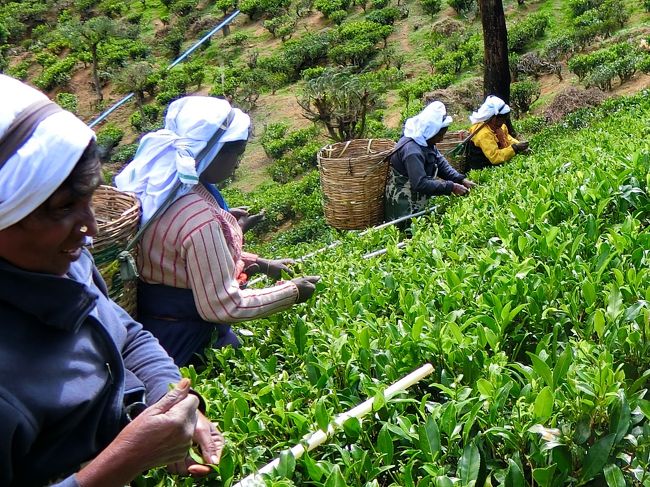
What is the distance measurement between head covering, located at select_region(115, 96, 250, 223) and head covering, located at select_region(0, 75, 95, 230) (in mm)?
964

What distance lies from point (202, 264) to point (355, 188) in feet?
12.0

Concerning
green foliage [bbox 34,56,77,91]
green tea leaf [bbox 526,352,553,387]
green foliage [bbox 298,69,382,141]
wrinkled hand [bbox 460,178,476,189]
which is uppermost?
green tea leaf [bbox 526,352,553,387]

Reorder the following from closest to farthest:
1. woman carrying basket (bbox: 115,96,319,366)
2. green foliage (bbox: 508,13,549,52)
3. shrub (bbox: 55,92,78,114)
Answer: woman carrying basket (bbox: 115,96,319,366) → green foliage (bbox: 508,13,549,52) → shrub (bbox: 55,92,78,114)

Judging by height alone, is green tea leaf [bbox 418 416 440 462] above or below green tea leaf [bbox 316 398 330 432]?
above

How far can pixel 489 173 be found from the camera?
5.46 metres

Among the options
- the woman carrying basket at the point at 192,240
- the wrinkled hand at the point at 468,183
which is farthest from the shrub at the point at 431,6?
the woman carrying basket at the point at 192,240

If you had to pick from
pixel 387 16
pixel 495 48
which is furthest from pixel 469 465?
pixel 387 16

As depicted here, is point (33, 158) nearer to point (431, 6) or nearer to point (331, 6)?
point (431, 6)

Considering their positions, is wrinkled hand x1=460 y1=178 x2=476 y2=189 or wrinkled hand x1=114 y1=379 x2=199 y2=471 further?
wrinkled hand x1=460 y1=178 x2=476 y2=189

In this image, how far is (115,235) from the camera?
7.25ft

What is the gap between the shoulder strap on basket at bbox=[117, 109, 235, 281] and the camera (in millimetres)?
2244

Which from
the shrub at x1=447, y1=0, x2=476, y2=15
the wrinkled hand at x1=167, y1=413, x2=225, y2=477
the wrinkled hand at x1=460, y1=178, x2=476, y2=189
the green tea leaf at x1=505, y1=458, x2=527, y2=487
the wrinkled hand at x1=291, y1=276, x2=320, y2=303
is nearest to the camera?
the green tea leaf at x1=505, y1=458, x2=527, y2=487

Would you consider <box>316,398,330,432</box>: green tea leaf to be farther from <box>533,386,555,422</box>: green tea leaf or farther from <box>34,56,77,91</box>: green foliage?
<box>34,56,77,91</box>: green foliage

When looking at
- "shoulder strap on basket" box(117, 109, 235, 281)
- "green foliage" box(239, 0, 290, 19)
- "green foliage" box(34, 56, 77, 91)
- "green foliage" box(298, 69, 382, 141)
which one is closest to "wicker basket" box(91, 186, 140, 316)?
"shoulder strap on basket" box(117, 109, 235, 281)
